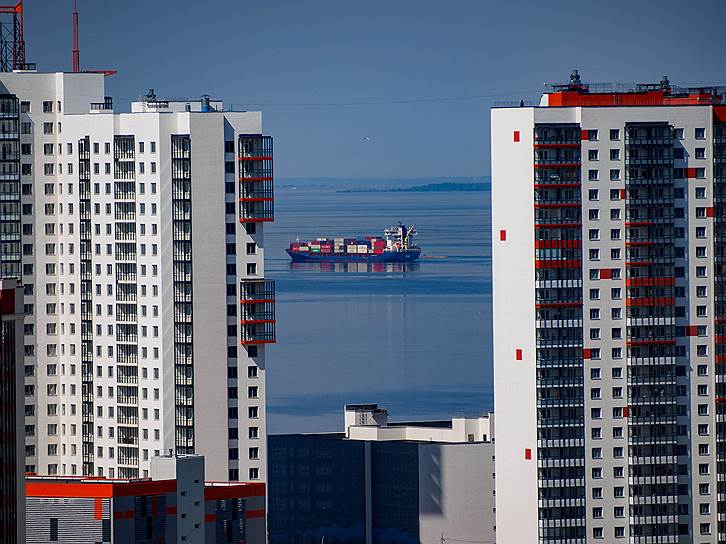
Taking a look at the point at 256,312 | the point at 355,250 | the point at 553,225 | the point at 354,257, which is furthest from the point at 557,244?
the point at 355,250

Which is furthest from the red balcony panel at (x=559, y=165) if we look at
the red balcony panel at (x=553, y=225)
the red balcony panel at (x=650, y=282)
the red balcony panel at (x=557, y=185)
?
the red balcony panel at (x=650, y=282)

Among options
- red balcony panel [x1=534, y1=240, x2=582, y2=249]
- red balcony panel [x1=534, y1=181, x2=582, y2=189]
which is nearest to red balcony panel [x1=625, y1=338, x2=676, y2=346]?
red balcony panel [x1=534, y1=240, x2=582, y2=249]

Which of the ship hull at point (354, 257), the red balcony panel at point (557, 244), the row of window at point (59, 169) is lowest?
the red balcony panel at point (557, 244)

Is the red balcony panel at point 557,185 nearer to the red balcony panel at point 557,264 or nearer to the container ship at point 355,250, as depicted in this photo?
the red balcony panel at point 557,264

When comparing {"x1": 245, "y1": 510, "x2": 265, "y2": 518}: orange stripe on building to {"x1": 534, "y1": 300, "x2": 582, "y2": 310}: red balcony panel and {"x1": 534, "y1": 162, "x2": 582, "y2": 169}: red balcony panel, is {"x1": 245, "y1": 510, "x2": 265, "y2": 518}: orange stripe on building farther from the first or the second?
{"x1": 534, "y1": 162, "x2": 582, "y2": 169}: red balcony panel

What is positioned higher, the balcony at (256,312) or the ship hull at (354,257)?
the ship hull at (354,257)

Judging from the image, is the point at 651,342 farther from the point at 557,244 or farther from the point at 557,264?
the point at 557,244

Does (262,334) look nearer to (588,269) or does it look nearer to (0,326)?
(588,269)
